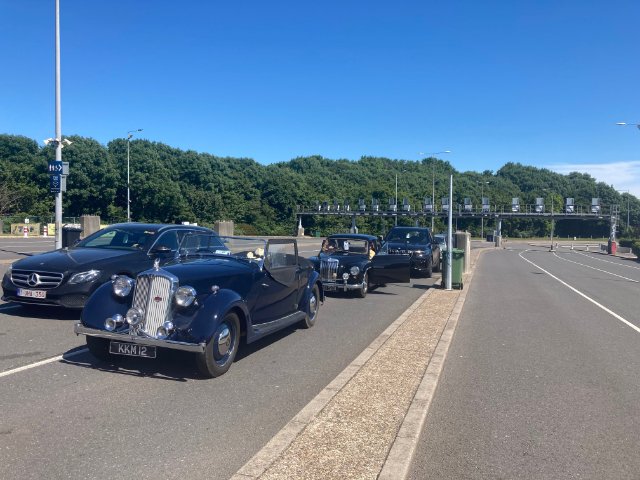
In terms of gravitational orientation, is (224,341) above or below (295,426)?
above

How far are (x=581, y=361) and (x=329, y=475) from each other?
5398 millimetres

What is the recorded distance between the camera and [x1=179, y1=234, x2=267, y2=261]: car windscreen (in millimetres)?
7844

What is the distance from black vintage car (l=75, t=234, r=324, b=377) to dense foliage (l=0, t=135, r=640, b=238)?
45380 mm

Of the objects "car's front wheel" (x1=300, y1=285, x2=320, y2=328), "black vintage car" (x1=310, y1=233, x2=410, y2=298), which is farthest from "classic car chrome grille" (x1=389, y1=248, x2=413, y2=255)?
"car's front wheel" (x1=300, y1=285, x2=320, y2=328)

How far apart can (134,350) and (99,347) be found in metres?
0.76

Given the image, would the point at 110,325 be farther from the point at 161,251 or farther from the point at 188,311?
the point at 161,251

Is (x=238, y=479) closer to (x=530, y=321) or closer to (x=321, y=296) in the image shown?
(x=321, y=296)

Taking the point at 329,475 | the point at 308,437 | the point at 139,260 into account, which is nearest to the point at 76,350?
the point at 139,260

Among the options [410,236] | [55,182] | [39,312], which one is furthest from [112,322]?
[410,236]

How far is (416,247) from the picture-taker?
837 inches

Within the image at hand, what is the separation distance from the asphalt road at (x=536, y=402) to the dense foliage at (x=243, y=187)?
41791 mm

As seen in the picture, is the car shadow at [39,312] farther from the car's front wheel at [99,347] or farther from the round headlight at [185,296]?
the round headlight at [185,296]

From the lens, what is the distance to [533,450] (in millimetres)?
4578

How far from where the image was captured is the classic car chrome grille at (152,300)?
19.7ft
